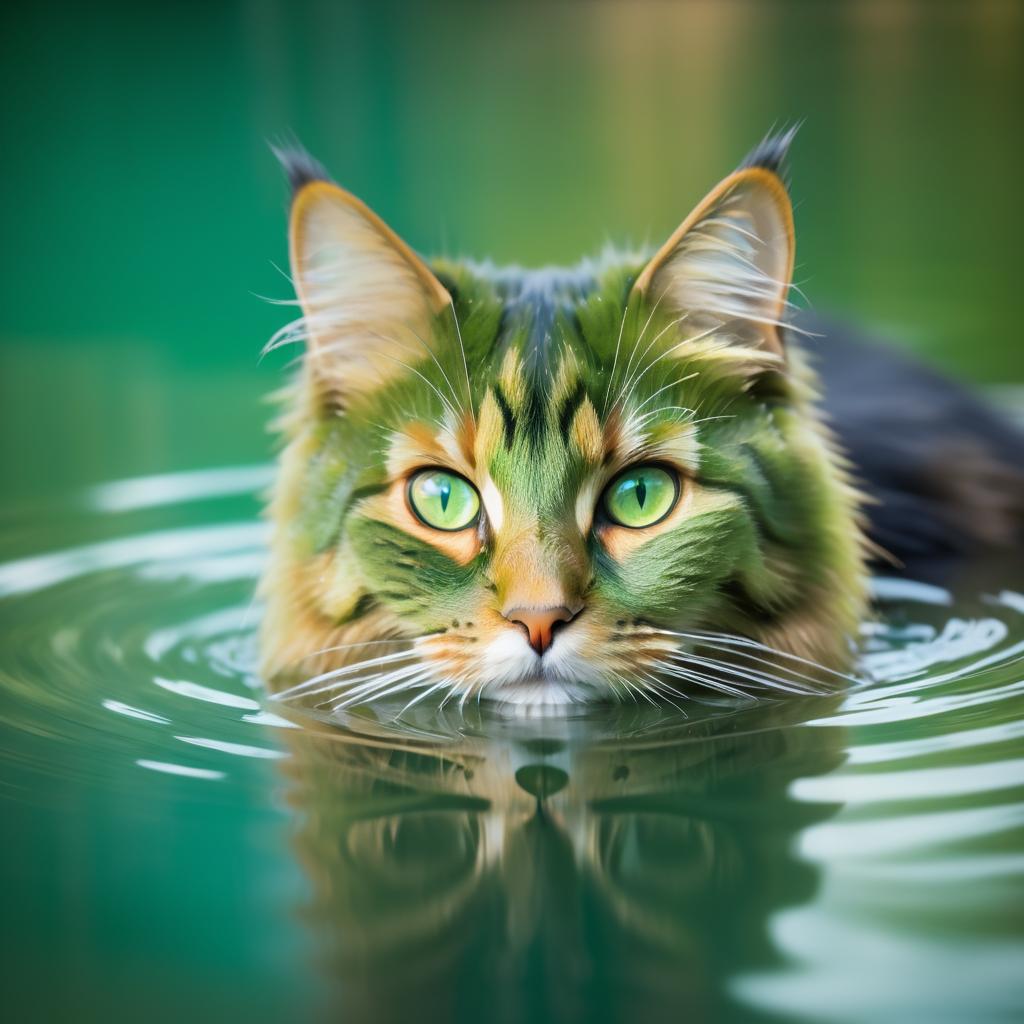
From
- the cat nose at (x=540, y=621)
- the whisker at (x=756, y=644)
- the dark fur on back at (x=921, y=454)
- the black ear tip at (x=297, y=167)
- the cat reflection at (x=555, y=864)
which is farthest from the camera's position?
the dark fur on back at (x=921, y=454)

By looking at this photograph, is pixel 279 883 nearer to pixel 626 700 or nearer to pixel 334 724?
pixel 334 724

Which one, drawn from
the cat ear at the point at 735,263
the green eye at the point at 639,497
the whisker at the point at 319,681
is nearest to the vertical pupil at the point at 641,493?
the green eye at the point at 639,497

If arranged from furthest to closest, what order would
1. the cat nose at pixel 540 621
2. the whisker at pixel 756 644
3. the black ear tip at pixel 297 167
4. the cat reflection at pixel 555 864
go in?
the black ear tip at pixel 297 167 → the whisker at pixel 756 644 → the cat nose at pixel 540 621 → the cat reflection at pixel 555 864

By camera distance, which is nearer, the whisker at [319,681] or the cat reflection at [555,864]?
the cat reflection at [555,864]

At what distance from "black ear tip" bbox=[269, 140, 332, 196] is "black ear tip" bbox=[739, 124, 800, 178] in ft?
1.97

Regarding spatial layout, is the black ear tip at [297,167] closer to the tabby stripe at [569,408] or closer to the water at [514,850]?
the tabby stripe at [569,408]

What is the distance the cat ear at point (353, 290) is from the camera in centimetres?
202

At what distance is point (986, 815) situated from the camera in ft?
5.22

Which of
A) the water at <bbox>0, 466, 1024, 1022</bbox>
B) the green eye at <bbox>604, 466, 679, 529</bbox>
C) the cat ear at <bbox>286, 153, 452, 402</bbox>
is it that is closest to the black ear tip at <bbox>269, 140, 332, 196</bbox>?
the cat ear at <bbox>286, 153, 452, 402</bbox>

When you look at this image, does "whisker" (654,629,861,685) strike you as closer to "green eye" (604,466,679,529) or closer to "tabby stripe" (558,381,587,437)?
"green eye" (604,466,679,529)

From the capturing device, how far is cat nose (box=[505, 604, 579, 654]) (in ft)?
5.98

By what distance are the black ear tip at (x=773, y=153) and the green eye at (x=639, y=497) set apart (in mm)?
448

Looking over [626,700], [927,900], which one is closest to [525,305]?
[626,700]

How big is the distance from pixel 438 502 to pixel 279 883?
2.23 ft
